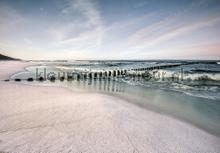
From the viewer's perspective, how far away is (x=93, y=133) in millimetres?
3117

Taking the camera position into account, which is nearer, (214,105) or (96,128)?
(96,128)

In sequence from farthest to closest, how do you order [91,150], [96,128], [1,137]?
[96,128] < [1,137] < [91,150]

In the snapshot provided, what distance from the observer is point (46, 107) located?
4727 mm

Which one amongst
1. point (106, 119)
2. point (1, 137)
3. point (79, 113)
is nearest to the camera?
point (1, 137)

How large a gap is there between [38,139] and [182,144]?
318cm

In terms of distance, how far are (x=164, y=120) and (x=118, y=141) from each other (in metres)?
2.15

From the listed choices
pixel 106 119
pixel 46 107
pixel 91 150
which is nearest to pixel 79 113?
pixel 106 119

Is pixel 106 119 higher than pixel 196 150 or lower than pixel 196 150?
→ higher

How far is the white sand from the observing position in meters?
2.63

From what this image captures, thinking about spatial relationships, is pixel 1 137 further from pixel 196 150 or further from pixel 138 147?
pixel 196 150

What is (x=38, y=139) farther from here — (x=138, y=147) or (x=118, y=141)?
(x=138, y=147)

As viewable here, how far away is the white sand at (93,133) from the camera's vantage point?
2629 mm

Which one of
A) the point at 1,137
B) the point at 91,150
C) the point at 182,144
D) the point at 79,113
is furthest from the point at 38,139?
the point at 182,144

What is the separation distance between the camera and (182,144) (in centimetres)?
300
